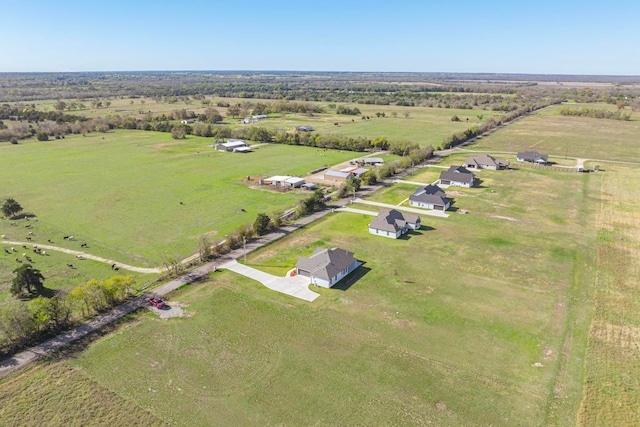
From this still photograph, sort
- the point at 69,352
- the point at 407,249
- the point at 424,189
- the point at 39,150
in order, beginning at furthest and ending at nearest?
1. the point at 39,150
2. the point at 424,189
3. the point at 407,249
4. the point at 69,352

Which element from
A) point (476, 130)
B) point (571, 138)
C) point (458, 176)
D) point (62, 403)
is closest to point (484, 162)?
point (458, 176)

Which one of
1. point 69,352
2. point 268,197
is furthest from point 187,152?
point 69,352

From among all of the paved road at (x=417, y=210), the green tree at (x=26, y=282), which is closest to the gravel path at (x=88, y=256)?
the green tree at (x=26, y=282)

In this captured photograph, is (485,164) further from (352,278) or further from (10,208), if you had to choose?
(10,208)

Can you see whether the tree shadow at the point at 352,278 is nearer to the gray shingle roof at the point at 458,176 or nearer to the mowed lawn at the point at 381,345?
the mowed lawn at the point at 381,345

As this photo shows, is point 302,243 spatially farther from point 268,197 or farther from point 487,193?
point 487,193

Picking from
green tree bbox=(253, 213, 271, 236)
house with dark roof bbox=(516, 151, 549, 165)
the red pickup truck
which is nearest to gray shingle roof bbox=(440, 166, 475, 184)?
house with dark roof bbox=(516, 151, 549, 165)

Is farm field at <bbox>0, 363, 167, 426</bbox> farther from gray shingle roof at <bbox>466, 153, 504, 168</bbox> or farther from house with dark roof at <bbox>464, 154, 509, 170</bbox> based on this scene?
gray shingle roof at <bbox>466, 153, 504, 168</bbox>
